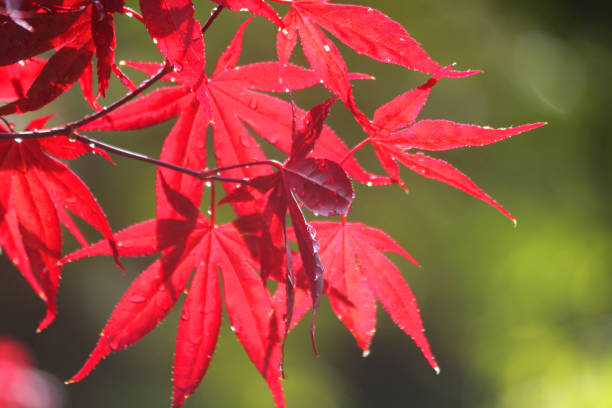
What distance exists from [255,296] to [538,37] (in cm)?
957

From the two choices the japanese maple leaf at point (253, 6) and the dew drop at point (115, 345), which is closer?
the japanese maple leaf at point (253, 6)

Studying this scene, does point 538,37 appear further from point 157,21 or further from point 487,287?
point 157,21

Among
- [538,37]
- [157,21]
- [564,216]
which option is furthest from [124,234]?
[538,37]

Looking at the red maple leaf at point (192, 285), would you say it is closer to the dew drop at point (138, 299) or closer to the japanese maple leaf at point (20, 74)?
the dew drop at point (138, 299)

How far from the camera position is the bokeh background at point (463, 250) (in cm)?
623

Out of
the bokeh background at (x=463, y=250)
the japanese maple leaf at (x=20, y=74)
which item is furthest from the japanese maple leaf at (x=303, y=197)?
the bokeh background at (x=463, y=250)

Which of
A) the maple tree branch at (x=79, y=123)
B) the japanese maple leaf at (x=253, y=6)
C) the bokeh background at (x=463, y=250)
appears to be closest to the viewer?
the japanese maple leaf at (x=253, y=6)

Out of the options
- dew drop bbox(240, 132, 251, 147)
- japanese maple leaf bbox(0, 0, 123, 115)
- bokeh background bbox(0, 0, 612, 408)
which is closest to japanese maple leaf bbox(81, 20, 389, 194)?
dew drop bbox(240, 132, 251, 147)

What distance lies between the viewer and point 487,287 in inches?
311

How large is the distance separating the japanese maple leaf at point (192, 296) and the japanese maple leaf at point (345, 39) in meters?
0.22

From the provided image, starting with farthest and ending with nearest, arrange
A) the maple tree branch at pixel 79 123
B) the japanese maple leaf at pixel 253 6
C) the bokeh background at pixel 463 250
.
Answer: the bokeh background at pixel 463 250 → the maple tree branch at pixel 79 123 → the japanese maple leaf at pixel 253 6

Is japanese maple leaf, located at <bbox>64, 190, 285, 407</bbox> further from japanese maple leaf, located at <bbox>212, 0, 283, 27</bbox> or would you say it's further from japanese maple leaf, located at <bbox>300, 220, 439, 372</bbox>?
japanese maple leaf, located at <bbox>212, 0, 283, 27</bbox>

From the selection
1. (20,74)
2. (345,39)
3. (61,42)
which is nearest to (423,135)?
(345,39)

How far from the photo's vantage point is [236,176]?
0.63 m
